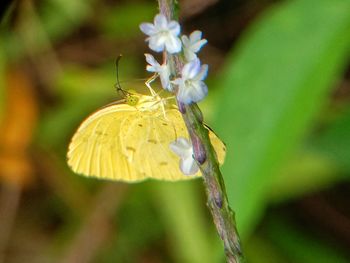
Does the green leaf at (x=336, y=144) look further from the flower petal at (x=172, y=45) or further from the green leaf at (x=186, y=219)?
the flower petal at (x=172, y=45)

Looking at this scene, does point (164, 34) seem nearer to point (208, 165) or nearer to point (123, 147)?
point (208, 165)

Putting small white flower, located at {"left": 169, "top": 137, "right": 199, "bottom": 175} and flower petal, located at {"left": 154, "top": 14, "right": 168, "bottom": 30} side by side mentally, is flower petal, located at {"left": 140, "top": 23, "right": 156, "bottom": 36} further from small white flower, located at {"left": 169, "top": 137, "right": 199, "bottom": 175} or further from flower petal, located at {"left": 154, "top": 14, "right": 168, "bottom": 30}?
small white flower, located at {"left": 169, "top": 137, "right": 199, "bottom": 175}

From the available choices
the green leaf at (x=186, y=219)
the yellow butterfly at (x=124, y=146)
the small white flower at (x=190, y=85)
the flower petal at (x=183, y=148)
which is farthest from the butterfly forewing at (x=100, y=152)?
the green leaf at (x=186, y=219)

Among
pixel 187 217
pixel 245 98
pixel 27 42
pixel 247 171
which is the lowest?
pixel 187 217

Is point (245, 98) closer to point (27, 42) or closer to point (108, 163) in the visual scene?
point (108, 163)

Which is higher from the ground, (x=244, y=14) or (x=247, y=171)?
(x=244, y=14)

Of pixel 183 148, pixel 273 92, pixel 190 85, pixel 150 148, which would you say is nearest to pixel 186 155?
pixel 183 148

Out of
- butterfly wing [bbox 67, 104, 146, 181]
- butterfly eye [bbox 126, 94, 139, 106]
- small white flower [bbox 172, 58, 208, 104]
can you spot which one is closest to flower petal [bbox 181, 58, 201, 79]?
small white flower [bbox 172, 58, 208, 104]

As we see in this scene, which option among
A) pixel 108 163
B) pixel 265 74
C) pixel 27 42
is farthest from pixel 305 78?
pixel 27 42
